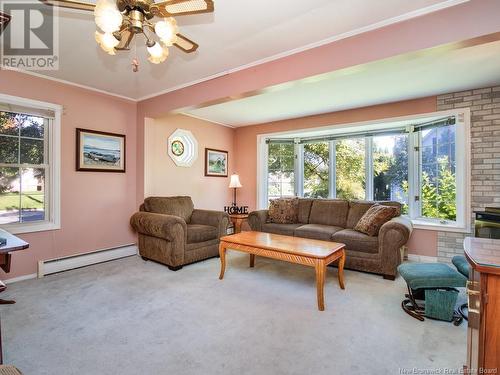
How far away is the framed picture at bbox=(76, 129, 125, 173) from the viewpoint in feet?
11.4

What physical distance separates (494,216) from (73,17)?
438 centimetres

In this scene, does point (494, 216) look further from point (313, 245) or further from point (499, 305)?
point (499, 305)

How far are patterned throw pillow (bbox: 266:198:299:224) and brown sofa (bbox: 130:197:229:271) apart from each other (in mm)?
813

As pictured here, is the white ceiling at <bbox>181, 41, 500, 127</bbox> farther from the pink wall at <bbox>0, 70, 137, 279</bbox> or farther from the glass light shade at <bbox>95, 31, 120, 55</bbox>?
the glass light shade at <bbox>95, 31, 120, 55</bbox>

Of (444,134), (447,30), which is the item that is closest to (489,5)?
(447,30)

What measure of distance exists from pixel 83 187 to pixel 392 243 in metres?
3.89

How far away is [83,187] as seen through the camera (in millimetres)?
3527

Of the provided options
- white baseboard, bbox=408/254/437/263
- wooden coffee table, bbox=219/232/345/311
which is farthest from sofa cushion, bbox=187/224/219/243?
white baseboard, bbox=408/254/437/263

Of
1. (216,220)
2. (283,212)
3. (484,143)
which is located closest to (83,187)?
(216,220)

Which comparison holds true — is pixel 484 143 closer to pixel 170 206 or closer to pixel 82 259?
pixel 170 206

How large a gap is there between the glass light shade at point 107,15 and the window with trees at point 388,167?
13.0ft

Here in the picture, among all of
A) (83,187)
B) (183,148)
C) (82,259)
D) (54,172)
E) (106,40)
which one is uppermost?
(106,40)

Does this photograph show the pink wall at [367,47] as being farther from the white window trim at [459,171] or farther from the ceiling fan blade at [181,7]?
the white window trim at [459,171]

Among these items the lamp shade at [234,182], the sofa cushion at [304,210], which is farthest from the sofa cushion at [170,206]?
the sofa cushion at [304,210]
